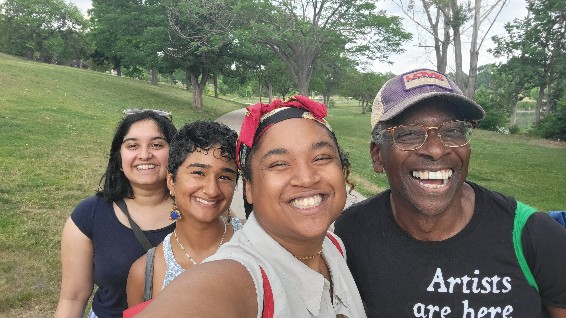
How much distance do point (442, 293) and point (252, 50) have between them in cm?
1910

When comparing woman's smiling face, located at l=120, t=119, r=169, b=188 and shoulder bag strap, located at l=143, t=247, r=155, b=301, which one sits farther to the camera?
woman's smiling face, located at l=120, t=119, r=169, b=188

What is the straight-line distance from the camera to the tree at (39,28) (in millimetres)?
50125

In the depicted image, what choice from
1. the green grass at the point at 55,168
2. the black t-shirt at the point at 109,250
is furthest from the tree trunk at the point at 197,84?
the black t-shirt at the point at 109,250

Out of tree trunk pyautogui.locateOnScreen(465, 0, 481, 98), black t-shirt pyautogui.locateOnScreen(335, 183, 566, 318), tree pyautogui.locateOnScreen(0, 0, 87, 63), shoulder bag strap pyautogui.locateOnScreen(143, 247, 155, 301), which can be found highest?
tree pyautogui.locateOnScreen(0, 0, 87, 63)

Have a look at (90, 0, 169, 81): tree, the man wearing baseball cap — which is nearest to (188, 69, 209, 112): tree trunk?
(90, 0, 169, 81): tree

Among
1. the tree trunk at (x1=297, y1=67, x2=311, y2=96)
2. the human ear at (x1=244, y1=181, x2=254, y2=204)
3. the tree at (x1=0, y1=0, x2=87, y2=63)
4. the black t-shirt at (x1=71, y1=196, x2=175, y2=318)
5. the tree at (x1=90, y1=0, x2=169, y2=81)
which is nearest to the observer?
the human ear at (x1=244, y1=181, x2=254, y2=204)

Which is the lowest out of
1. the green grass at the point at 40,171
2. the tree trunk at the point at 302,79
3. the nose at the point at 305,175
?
the green grass at the point at 40,171

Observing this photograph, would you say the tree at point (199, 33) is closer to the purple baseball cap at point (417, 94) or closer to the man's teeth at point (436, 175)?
the purple baseball cap at point (417, 94)

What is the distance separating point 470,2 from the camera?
59.4ft

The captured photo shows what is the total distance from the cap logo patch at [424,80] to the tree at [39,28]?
57.3 metres

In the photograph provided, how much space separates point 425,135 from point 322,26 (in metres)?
19.1

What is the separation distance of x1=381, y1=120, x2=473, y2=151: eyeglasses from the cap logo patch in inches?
6.8

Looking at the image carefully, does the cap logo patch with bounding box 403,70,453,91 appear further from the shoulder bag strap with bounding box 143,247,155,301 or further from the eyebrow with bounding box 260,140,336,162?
the shoulder bag strap with bounding box 143,247,155,301

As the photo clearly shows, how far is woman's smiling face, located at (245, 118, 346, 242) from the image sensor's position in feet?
4.92
